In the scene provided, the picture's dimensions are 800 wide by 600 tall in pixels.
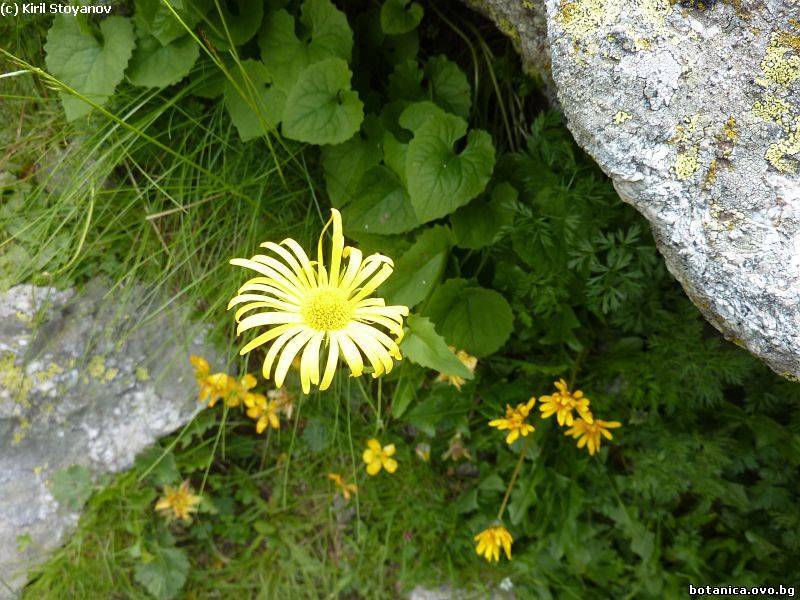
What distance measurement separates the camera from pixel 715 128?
133cm

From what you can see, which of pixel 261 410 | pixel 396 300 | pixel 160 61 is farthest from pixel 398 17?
pixel 261 410

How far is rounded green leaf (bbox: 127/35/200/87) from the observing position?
2.05 metres

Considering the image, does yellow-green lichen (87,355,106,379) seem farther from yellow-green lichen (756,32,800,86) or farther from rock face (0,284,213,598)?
yellow-green lichen (756,32,800,86)

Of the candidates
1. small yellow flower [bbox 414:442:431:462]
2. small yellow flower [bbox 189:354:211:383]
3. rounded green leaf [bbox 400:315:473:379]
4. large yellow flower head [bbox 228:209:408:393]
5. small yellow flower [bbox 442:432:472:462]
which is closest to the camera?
large yellow flower head [bbox 228:209:408:393]

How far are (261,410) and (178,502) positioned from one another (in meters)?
0.53

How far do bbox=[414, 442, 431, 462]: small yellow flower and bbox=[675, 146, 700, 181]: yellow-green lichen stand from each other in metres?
1.57

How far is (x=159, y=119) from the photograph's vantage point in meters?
2.36

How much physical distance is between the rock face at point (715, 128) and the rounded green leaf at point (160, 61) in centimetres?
126

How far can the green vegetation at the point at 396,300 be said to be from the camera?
200 cm

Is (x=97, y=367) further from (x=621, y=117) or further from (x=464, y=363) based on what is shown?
(x=621, y=117)

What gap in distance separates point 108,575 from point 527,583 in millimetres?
1702

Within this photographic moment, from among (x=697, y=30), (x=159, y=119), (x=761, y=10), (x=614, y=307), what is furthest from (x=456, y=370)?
(x=159, y=119)

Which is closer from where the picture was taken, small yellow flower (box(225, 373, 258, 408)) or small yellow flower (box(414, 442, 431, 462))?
small yellow flower (box(225, 373, 258, 408))

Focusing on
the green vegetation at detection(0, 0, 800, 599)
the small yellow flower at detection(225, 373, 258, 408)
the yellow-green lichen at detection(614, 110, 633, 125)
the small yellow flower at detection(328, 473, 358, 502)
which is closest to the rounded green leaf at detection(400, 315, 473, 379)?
the green vegetation at detection(0, 0, 800, 599)
